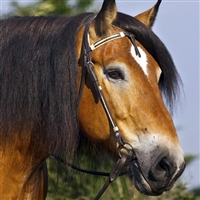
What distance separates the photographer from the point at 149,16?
15.1 feet

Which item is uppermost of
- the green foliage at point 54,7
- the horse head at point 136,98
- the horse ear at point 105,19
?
the horse ear at point 105,19

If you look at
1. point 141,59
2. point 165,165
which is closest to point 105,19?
point 141,59

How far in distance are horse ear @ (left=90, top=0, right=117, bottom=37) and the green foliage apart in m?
2.02

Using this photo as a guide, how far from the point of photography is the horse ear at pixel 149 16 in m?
4.61

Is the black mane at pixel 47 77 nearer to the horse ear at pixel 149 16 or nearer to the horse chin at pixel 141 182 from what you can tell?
the horse ear at pixel 149 16

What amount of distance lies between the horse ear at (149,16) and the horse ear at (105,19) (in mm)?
392

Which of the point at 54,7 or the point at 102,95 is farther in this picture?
the point at 54,7

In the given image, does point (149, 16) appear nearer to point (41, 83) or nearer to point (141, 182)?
point (41, 83)

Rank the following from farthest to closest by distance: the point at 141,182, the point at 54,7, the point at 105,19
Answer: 1. the point at 54,7
2. the point at 105,19
3. the point at 141,182

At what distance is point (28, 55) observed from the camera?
4.24 meters

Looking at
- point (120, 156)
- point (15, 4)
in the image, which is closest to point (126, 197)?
point (15, 4)

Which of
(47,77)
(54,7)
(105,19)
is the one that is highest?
(105,19)

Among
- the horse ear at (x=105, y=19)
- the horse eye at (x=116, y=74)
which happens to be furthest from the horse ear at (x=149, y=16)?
the horse eye at (x=116, y=74)

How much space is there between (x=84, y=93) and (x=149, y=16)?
2.56 ft
